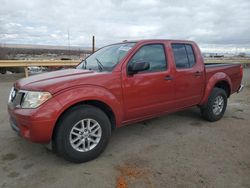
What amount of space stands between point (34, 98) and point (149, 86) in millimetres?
1846

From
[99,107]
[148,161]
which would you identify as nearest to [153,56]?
[99,107]

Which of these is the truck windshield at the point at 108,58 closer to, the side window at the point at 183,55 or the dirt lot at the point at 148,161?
the side window at the point at 183,55

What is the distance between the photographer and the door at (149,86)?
3.85 metres

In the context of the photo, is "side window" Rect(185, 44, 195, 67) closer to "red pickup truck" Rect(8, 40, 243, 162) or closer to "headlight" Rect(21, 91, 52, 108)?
"red pickup truck" Rect(8, 40, 243, 162)

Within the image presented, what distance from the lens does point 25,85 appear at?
343 centimetres

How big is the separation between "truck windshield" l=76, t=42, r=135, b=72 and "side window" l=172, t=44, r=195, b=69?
0.98 meters

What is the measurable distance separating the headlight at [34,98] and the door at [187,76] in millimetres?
2429

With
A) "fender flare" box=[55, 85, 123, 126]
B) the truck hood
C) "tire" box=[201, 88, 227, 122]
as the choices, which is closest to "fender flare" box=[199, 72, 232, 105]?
"tire" box=[201, 88, 227, 122]

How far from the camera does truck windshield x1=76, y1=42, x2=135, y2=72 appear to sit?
3.95m

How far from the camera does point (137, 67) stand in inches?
146

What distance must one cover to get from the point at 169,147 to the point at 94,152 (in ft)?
4.18

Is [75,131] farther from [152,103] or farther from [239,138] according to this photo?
[239,138]

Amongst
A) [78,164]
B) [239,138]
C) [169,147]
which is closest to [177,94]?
[169,147]

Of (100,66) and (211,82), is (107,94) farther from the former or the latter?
(211,82)
